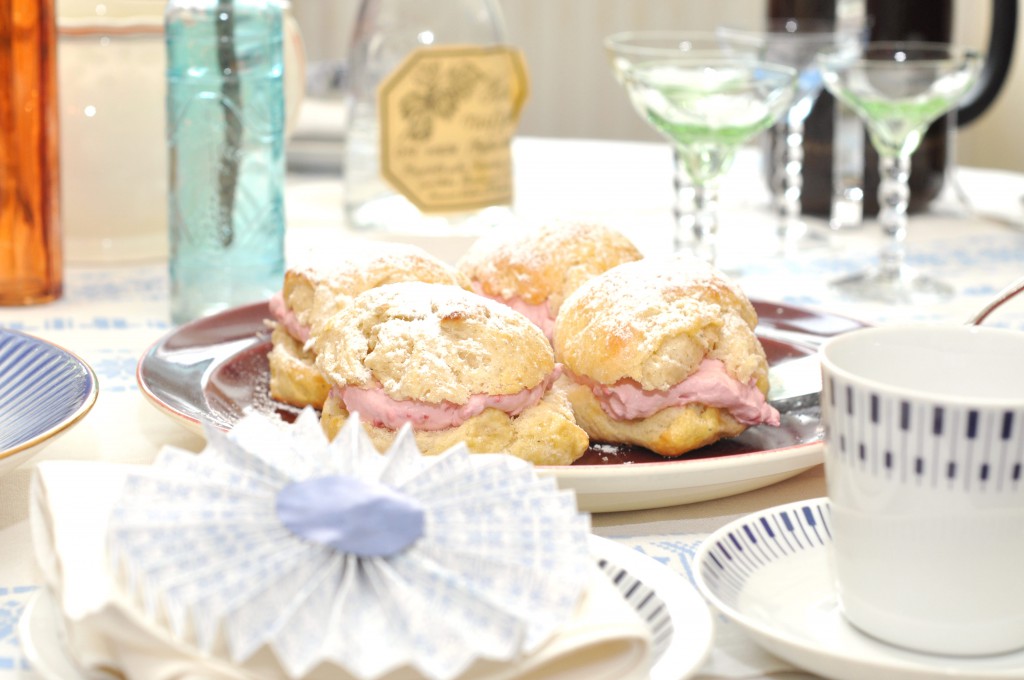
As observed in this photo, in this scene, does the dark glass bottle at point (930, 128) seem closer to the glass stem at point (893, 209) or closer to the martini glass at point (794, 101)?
the martini glass at point (794, 101)

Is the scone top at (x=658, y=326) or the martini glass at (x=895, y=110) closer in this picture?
the scone top at (x=658, y=326)

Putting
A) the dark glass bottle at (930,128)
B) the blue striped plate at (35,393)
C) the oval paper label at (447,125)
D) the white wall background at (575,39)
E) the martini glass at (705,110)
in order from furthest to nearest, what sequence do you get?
the white wall background at (575,39), the dark glass bottle at (930,128), the oval paper label at (447,125), the martini glass at (705,110), the blue striped plate at (35,393)

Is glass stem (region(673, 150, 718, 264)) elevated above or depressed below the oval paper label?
below

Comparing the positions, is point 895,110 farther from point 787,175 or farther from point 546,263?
point 546,263

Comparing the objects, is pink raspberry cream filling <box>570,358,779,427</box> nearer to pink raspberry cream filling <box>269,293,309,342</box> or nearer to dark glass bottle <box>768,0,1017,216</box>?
pink raspberry cream filling <box>269,293,309,342</box>

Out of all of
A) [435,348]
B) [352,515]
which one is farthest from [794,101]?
[352,515]

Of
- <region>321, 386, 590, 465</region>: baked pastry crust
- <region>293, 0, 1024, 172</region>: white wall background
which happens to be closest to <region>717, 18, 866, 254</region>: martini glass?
<region>321, 386, 590, 465</region>: baked pastry crust

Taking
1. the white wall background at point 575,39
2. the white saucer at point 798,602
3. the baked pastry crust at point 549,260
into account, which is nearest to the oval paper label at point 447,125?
the baked pastry crust at point 549,260
